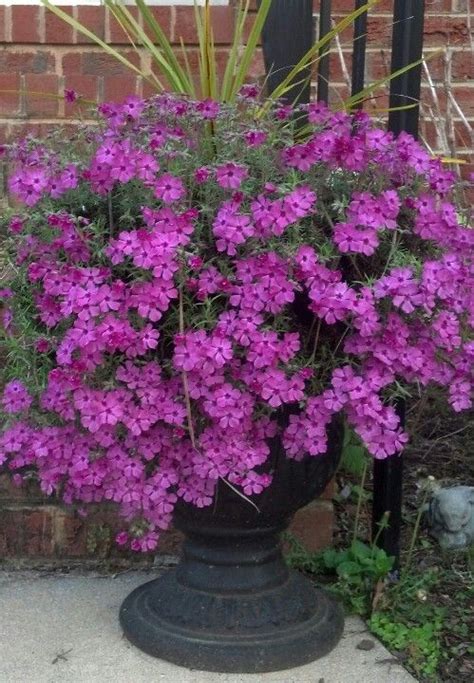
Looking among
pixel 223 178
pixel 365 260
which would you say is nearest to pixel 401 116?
pixel 365 260

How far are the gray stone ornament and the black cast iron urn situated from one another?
2.11ft

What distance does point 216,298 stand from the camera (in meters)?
2.18

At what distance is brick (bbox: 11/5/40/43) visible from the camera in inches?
120

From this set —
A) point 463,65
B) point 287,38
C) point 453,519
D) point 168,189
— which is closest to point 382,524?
point 453,519

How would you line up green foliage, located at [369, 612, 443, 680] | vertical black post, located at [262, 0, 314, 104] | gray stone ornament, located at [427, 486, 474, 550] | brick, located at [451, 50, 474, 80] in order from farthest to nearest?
brick, located at [451, 50, 474, 80]
gray stone ornament, located at [427, 486, 474, 550]
vertical black post, located at [262, 0, 314, 104]
green foliage, located at [369, 612, 443, 680]

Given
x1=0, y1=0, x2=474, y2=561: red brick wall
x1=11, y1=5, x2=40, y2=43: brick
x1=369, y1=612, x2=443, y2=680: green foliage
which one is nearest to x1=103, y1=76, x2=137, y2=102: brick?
x1=0, y1=0, x2=474, y2=561: red brick wall

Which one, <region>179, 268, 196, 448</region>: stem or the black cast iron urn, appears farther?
the black cast iron urn

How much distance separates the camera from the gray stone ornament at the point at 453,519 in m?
3.04

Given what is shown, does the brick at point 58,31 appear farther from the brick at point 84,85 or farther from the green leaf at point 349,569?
the green leaf at point 349,569

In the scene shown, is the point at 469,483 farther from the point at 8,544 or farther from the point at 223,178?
the point at 223,178

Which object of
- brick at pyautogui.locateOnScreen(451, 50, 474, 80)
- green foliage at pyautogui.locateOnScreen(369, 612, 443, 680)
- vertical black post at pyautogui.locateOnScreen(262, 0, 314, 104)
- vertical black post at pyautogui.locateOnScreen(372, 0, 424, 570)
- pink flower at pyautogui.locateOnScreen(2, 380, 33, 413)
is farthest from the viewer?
brick at pyautogui.locateOnScreen(451, 50, 474, 80)

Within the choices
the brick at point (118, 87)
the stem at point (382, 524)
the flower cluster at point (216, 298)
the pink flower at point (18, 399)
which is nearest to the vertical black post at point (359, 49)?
the flower cluster at point (216, 298)

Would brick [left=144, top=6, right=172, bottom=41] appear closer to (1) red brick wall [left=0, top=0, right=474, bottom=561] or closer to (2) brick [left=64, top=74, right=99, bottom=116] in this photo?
(1) red brick wall [left=0, top=0, right=474, bottom=561]

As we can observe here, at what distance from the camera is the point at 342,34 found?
3547 mm
